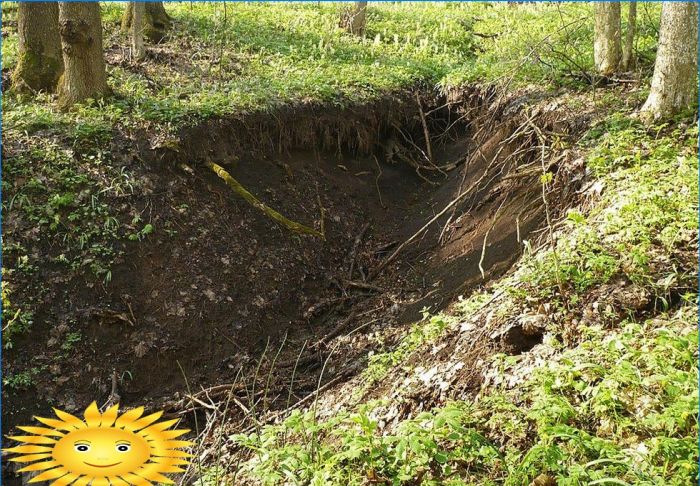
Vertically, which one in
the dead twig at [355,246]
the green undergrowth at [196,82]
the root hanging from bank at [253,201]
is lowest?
the dead twig at [355,246]

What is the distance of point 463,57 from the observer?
43.7 ft

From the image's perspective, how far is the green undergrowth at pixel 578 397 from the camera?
9.85 feet

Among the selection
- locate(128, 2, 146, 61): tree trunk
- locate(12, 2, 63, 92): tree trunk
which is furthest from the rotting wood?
locate(12, 2, 63, 92): tree trunk

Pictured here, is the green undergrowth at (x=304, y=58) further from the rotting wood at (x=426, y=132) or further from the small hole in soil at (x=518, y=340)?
the small hole in soil at (x=518, y=340)

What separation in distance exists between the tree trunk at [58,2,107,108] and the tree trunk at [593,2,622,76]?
7.11 metres

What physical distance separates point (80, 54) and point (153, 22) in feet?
12.8

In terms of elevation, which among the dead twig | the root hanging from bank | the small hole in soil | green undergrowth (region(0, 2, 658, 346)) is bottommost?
the dead twig

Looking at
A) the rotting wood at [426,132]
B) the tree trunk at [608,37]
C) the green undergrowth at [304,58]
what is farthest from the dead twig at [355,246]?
the tree trunk at [608,37]

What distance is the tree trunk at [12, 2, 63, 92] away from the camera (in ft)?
27.2

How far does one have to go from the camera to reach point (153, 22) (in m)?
11.3

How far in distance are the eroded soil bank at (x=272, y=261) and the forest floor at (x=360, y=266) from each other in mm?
32

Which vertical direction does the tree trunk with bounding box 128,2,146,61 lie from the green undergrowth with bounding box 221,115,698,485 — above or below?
above

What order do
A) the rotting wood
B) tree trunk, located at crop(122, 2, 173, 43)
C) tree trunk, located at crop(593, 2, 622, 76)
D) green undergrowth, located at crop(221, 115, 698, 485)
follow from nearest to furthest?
1. green undergrowth, located at crop(221, 115, 698, 485)
2. tree trunk, located at crop(593, 2, 622, 76)
3. the rotting wood
4. tree trunk, located at crop(122, 2, 173, 43)

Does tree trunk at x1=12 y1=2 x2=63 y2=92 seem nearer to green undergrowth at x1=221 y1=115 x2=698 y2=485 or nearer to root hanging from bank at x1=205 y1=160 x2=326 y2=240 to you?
root hanging from bank at x1=205 y1=160 x2=326 y2=240
